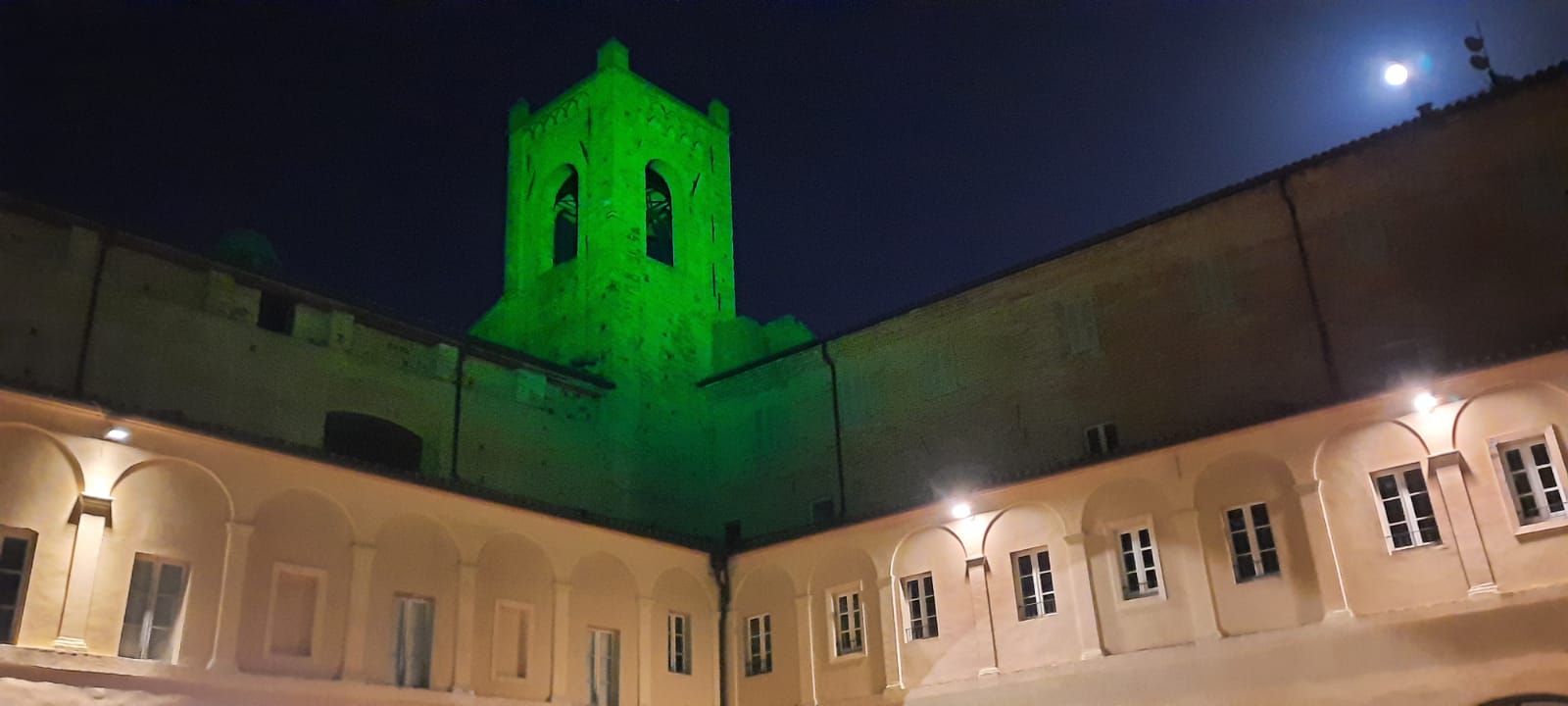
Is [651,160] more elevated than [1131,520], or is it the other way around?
[651,160]

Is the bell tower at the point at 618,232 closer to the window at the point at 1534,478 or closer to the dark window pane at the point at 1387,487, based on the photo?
the dark window pane at the point at 1387,487

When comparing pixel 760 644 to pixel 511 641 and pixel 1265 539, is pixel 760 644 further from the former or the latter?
pixel 1265 539

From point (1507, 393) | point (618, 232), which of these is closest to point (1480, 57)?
point (1507, 393)

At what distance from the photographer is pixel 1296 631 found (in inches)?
677

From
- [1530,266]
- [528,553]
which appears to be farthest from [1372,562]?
[528,553]

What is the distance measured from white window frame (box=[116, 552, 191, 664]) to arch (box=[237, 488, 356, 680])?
812 mm

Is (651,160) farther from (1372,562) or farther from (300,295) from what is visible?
(1372,562)

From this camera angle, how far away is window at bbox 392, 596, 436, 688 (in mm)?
18781

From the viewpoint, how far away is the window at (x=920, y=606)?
2120cm

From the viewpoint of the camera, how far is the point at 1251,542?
18156 mm

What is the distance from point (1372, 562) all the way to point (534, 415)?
56.8ft

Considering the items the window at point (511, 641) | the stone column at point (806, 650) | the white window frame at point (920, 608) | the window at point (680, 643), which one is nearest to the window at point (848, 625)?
the stone column at point (806, 650)

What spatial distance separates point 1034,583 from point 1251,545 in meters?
3.63

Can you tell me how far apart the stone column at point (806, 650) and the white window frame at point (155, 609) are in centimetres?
1066
